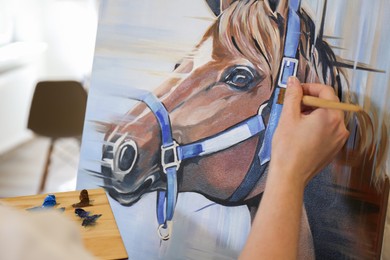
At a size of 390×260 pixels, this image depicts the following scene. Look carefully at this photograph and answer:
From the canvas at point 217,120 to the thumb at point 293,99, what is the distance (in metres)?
0.09

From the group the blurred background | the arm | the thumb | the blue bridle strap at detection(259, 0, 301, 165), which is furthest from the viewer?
the blurred background

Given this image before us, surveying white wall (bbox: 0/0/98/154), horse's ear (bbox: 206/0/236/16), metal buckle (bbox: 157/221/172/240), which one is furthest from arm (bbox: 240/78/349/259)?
white wall (bbox: 0/0/98/154)

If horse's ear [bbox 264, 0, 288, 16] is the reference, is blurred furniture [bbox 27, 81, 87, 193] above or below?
below

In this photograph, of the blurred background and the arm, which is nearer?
the arm

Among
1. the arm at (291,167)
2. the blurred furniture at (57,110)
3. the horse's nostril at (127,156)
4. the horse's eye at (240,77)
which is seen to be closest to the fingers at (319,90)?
the arm at (291,167)

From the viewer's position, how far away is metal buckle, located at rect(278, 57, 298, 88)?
826mm

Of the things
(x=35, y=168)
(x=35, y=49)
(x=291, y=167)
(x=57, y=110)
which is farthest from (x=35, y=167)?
(x=291, y=167)

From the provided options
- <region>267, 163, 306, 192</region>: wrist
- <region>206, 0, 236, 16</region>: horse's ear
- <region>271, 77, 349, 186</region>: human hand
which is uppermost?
<region>206, 0, 236, 16</region>: horse's ear

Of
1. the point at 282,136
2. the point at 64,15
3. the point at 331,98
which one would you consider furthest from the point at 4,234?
the point at 64,15

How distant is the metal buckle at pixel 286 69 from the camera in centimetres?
83

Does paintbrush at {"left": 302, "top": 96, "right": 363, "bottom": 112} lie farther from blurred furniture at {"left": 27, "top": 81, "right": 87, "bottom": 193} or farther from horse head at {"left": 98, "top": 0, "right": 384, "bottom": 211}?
blurred furniture at {"left": 27, "top": 81, "right": 87, "bottom": 193}

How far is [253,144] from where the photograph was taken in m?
0.86

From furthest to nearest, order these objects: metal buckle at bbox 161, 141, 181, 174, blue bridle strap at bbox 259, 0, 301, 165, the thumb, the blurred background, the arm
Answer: the blurred background < metal buckle at bbox 161, 141, 181, 174 < blue bridle strap at bbox 259, 0, 301, 165 < the thumb < the arm

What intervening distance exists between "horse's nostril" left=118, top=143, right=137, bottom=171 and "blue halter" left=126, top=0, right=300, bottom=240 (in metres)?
0.07
